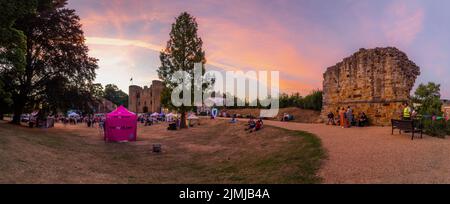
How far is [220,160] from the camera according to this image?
1423cm

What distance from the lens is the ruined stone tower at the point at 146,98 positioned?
8006cm

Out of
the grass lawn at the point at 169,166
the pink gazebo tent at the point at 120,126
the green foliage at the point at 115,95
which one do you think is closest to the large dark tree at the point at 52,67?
the pink gazebo tent at the point at 120,126

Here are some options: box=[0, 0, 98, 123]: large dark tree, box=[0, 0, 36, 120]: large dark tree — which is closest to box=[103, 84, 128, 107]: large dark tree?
box=[0, 0, 98, 123]: large dark tree

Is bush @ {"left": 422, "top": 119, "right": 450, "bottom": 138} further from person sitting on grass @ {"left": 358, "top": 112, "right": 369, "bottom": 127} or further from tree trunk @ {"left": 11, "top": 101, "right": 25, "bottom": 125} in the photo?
tree trunk @ {"left": 11, "top": 101, "right": 25, "bottom": 125}

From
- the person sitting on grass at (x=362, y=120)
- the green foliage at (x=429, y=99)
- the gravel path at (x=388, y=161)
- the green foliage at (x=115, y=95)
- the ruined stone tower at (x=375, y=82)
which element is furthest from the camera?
the green foliage at (x=115, y=95)

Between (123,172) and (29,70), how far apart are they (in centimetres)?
2175

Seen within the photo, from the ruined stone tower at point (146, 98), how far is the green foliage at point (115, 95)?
27883mm

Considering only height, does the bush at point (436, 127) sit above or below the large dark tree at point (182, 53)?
below

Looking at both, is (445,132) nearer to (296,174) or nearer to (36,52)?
(296,174)

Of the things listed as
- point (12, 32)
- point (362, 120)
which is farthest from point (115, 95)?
point (362, 120)

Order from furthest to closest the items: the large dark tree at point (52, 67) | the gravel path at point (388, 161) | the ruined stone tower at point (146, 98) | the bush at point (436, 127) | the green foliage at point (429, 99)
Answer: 1. the ruined stone tower at point (146, 98)
2. the large dark tree at point (52, 67)
3. the green foliage at point (429, 99)
4. the bush at point (436, 127)
5. the gravel path at point (388, 161)

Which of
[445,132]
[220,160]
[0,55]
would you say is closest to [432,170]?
[445,132]

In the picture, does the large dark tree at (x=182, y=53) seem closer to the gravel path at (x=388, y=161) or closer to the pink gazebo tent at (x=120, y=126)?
the pink gazebo tent at (x=120, y=126)
